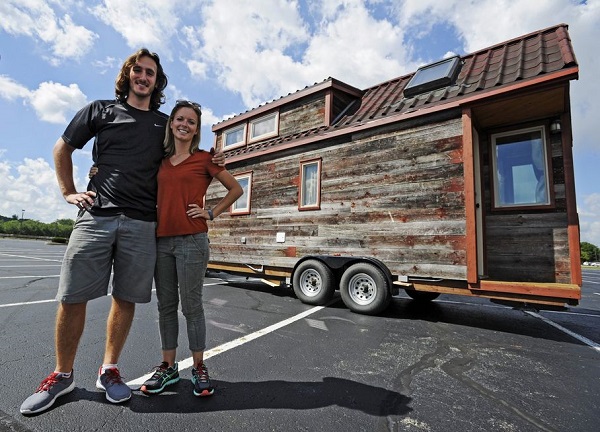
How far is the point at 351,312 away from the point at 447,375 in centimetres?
265

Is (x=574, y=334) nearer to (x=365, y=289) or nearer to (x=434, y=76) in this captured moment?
(x=365, y=289)

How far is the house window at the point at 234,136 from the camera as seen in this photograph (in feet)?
33.6

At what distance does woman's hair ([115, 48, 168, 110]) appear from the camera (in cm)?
245

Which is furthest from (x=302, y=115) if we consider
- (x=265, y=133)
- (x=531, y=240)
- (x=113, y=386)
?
(x=113, y=386)

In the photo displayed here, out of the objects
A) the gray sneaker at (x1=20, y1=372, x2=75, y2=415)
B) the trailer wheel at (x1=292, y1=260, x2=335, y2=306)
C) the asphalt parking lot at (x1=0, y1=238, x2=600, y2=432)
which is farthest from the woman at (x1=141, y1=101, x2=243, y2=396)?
the trailer wheel at (x1=292, y1=260, x2=335, y2=306)

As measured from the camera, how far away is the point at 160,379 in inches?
90.4

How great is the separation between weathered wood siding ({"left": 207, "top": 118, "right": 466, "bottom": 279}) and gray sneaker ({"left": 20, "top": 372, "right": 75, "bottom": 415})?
466 cm

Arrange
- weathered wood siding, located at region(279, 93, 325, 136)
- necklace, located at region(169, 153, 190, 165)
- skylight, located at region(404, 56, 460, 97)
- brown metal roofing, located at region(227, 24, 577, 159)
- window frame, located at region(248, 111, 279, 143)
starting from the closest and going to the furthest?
necklace, located at region(169, 153, 190, 165) < brown metal roofing, located at region(227, 24, 577, 159) < skylight, located at region(404, 56, 460, 97) < weathered wood siding, located at region(279, 93, 325, 136) < window frame, located at region(248, 111, 279, 143)

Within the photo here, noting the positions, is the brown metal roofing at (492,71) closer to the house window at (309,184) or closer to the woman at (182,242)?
the house window at (309,184)

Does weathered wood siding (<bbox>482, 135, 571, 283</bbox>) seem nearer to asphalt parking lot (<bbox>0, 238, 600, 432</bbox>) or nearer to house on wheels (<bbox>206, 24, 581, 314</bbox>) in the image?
A: house on wheels (<bbox>206, 24, 581, 314</bbox>)

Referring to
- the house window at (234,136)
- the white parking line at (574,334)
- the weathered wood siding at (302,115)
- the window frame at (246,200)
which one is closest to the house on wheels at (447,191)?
the white parking line at (574,334)

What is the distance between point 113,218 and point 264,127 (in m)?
7.90

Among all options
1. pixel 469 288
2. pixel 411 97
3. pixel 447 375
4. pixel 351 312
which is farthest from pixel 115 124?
pixel 411 97

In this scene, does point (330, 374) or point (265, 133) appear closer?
point (330, 374)
